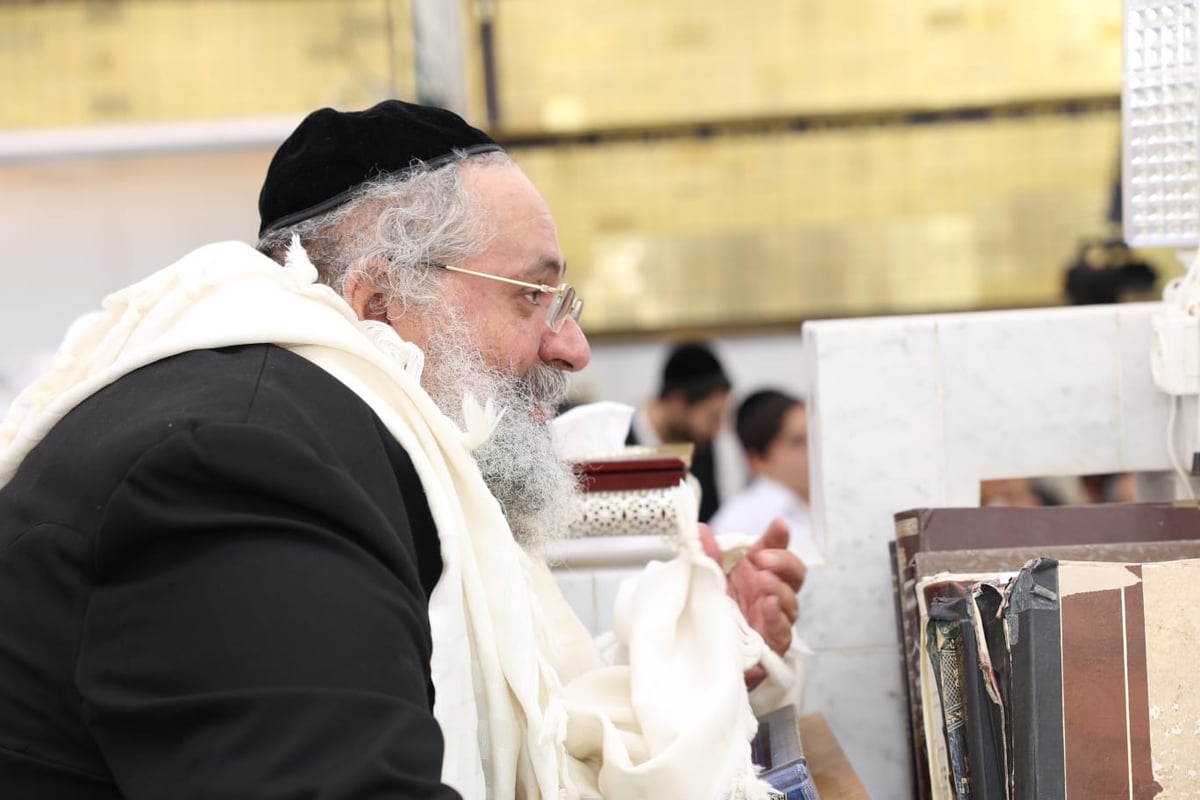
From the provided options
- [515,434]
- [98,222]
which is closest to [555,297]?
[515,434]

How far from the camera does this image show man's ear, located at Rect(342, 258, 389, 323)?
2.04m

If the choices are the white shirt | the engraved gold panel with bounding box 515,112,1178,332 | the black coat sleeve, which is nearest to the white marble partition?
the black coat sleeve

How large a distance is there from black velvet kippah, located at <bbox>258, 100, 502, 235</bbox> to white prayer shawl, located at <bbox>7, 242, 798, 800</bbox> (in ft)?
0.88

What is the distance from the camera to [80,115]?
20.9 ft

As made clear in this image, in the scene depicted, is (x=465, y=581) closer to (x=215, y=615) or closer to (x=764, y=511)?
(x=215, y=615)

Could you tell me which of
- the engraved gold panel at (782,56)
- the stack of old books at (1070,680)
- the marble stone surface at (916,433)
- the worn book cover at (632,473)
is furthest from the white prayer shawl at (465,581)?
the engraved gold panel at (782,56)

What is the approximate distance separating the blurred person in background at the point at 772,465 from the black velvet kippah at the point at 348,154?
290 cm

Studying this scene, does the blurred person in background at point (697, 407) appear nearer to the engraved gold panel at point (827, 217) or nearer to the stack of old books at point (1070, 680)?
the engraved gold panel at point (827, 217)

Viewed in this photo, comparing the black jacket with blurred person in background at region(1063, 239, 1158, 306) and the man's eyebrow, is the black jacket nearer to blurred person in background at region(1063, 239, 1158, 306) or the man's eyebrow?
the man's eyebrow

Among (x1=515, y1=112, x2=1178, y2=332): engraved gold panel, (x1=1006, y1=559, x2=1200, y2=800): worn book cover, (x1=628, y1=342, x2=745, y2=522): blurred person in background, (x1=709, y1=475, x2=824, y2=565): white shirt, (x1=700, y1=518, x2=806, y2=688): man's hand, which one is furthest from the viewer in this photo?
(x1=515, y1=112, x2=1178, y2=332): engraved gold panel

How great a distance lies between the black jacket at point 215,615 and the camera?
1264mm

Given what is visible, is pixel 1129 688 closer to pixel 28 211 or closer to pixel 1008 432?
pixel 1008 432

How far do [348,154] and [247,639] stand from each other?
101 centimetres

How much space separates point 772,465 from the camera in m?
5.04
